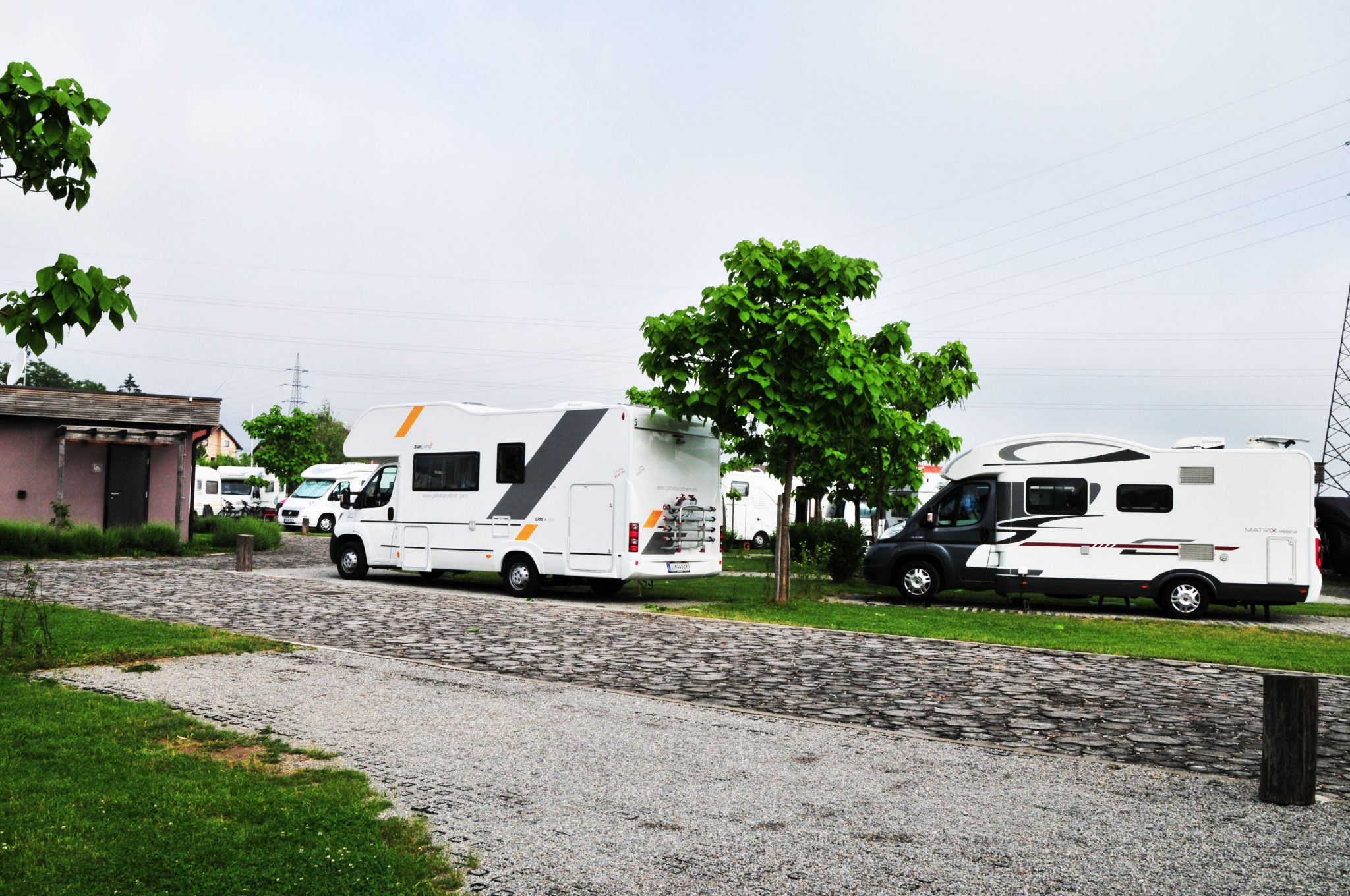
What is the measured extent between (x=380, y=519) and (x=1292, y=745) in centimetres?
1648

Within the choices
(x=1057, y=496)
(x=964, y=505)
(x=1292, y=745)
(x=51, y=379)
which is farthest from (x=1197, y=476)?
(x=51, y=379)

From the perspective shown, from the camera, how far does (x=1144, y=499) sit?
1683 cm

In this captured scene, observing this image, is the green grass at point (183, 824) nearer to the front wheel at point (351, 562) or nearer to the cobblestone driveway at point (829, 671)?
the cobblestone driveway at point (829, 671)

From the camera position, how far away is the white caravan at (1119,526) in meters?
16.2

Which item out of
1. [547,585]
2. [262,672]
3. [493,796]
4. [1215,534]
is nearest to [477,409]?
[547,585]

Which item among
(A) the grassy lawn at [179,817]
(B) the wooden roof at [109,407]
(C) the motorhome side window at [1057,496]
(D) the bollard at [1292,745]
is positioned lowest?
(A) the grassy lawn at [179,817]

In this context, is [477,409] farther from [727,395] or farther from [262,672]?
[262,672]

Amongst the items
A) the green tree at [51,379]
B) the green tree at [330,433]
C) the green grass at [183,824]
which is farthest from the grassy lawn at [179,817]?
the green tree at [51,379]

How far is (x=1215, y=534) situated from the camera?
1644 centimetres

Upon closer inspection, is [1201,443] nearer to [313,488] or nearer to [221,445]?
[313,488]

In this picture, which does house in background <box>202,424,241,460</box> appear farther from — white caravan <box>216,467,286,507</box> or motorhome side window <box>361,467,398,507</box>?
motorhome side window <box>361,467,398,507</box>

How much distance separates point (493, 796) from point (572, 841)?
2.78ft

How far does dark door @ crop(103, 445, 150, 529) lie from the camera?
92.5 feet

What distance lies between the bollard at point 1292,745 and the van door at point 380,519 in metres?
15.9
